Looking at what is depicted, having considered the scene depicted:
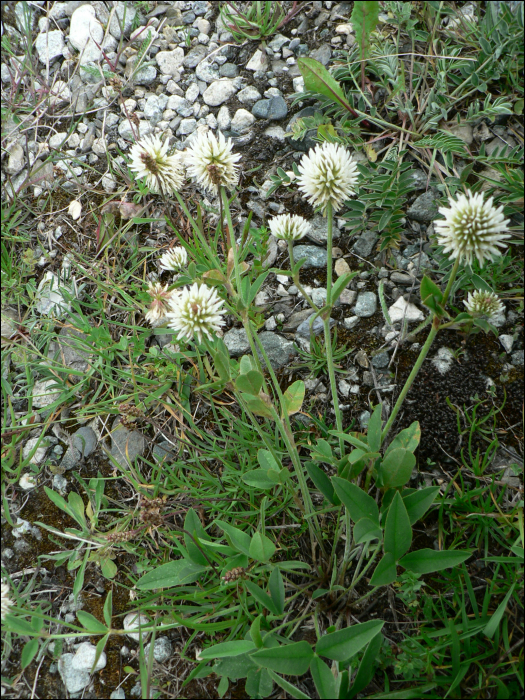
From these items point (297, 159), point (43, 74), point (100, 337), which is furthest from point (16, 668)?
point (43, 74)

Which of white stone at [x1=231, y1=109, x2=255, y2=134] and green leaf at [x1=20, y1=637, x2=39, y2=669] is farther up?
white stone at [x1=231, y1=109, x2=255, y2=134]

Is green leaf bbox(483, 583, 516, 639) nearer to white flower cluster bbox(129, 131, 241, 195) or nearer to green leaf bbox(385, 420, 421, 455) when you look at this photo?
green leaf bbox(385, 420, 421, 455)

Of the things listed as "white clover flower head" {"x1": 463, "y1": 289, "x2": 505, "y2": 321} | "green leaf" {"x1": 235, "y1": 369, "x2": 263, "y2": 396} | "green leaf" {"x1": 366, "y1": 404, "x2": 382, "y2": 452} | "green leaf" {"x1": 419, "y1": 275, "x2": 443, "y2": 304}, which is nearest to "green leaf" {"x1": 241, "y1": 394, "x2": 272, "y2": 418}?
"green leaf" {"x1": 235, "y1": 369, "x2": 263, "y2": 396}

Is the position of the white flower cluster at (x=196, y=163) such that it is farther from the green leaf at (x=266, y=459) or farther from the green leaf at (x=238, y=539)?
the green leaf at (x=238, y=539)

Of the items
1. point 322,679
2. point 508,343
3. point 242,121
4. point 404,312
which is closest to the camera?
point 322,679

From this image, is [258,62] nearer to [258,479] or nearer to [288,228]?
[288,228]

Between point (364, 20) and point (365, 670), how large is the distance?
2.40 m

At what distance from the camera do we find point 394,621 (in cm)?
177

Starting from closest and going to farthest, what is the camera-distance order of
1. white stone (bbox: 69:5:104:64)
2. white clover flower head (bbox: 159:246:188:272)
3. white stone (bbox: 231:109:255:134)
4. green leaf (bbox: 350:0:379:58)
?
green leaf (bbox: 350:0:379:58), white clover flower head (bbox: 159:246:188:272), white stone (bbox: 231:109:255:134), white stone (bbox: 69:5:104:64)

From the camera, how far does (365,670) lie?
1.49 m

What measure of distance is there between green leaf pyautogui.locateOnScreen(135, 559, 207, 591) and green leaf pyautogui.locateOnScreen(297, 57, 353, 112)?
6.70 ft

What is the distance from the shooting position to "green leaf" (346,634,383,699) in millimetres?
1460

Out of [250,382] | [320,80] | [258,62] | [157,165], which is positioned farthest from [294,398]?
[258,62]

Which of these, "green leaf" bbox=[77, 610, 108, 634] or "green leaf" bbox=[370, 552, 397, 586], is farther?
"green leaf" bbox=[77, 610, 108, 634]
